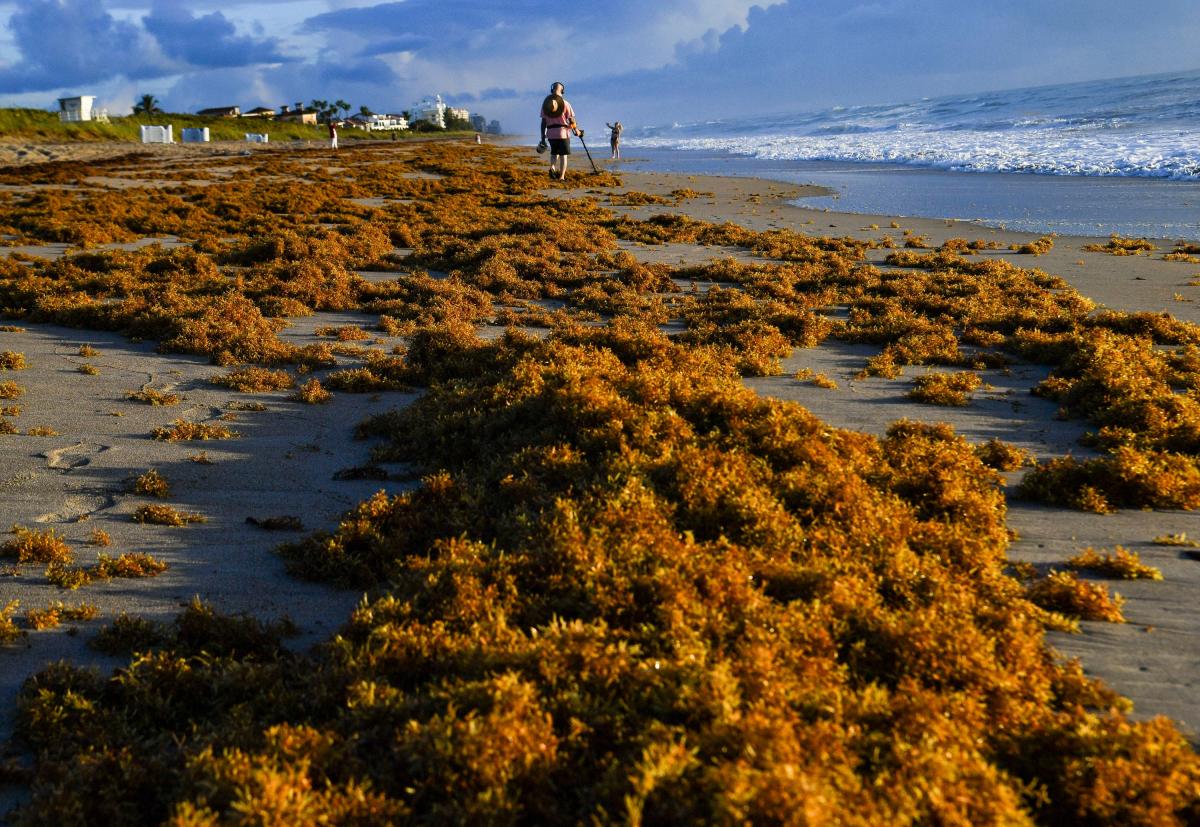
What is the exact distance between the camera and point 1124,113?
58844 millimetres

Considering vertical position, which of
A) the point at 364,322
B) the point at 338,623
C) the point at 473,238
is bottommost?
the point at 338,623

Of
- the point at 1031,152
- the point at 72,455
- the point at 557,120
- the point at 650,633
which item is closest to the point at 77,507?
the point at 72,455

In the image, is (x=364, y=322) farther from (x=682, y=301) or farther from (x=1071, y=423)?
(x=1071, y=423)

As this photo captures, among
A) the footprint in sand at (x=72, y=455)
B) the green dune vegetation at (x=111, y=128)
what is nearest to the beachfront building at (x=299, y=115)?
the green dune vegetation at (x=111, y=128)

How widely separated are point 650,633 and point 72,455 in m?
5.70

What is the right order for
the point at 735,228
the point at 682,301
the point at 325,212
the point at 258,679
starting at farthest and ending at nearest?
the point at 325,212, the point at 735,228, the point at 682,301, the point at 258,679

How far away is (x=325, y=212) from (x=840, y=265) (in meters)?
16.3

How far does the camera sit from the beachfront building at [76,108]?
8069cm

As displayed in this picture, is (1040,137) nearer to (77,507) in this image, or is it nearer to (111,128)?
(77,507)

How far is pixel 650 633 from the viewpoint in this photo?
159 inches

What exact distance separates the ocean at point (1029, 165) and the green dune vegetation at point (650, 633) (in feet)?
53.8

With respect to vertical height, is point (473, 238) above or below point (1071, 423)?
above

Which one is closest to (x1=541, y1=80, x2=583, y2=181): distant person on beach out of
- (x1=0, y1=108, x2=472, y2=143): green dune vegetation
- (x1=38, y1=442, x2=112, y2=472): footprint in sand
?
(x1=38, y1=442, x2=112, y2=472): footprint in sand

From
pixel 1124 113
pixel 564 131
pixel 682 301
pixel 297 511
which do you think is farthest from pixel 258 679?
pixel 1124 113
